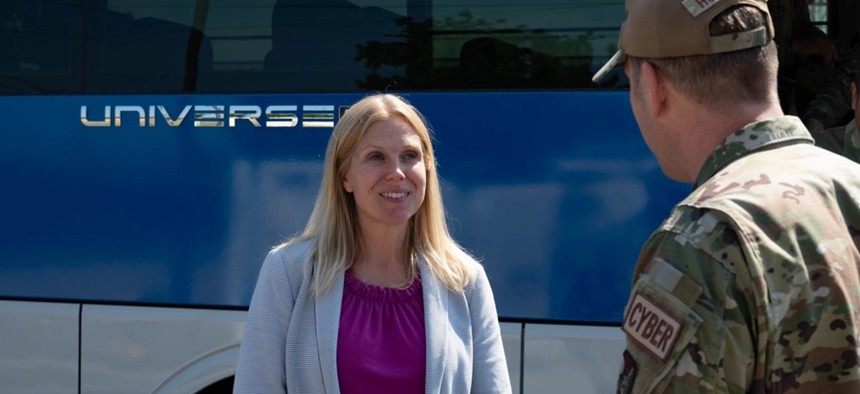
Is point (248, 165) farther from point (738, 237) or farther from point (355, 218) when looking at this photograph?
point (738, 237)

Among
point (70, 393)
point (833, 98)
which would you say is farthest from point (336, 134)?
point (833, 98)

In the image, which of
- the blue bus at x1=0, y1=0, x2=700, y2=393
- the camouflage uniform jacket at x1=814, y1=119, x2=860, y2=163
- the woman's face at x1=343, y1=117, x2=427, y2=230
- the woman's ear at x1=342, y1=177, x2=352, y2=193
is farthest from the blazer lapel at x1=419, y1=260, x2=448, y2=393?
the camouflage uniform jacket at x1=814, y1=119, x2=860, y2=163

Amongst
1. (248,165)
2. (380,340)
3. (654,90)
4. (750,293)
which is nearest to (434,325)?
(380,340)

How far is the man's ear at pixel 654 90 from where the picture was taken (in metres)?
1.46

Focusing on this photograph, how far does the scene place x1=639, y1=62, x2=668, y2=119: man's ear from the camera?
1.46m

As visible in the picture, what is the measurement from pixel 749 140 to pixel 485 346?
1234 millimetres

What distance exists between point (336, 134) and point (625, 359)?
1.42m

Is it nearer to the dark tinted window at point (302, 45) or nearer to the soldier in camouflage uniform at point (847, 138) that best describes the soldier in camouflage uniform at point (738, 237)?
the soldier in camouflage uniform at point (847, 138)

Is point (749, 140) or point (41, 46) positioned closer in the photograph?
point (749, 140)

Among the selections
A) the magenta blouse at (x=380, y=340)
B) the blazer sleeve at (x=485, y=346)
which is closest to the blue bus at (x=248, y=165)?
the blazer sleeve at (x=485, y=346)

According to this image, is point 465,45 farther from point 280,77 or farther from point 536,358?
point 536,358

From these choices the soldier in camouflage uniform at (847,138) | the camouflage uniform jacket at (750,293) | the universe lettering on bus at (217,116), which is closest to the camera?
the camouflage uniform jacket at (750,293)

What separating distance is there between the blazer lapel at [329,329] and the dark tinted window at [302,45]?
1.33 metres

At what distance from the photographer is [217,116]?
12.1 feet
